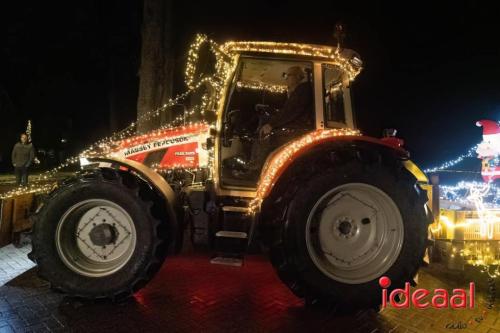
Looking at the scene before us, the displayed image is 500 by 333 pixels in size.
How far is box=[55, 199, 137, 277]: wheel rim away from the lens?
375 centimetres

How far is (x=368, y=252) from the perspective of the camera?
369 centimetres

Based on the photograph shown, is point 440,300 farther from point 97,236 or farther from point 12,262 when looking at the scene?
point 12,262

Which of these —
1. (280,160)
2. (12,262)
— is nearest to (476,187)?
(280,160)

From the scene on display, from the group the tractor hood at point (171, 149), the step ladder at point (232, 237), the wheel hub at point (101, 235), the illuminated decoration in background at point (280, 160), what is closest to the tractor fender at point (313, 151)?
the illuminated decoration in background at point (280, 160)

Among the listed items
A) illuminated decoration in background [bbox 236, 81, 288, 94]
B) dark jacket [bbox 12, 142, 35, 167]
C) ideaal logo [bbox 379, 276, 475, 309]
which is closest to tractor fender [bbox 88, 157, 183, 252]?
illuminated decoration in background [bbox 236, 81, 288, 94]

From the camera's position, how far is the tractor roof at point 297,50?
12.9 ft

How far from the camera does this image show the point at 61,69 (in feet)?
65.5

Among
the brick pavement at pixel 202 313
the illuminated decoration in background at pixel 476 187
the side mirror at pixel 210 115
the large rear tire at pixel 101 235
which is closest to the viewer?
the brick pavement at pixel 202 313

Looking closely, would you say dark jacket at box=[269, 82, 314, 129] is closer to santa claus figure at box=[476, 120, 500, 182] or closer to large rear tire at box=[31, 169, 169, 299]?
large rear tire at box=[31, 169, 169, 299]

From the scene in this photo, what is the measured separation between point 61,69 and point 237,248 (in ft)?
65.3

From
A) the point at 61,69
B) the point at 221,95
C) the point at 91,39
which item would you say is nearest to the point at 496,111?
the point at 221,95

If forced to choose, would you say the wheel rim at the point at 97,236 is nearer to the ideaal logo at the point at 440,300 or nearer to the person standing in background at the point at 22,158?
the ideaal logo at the point at 440,300

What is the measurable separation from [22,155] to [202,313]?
10805 mm

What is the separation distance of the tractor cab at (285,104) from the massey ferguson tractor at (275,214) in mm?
18
